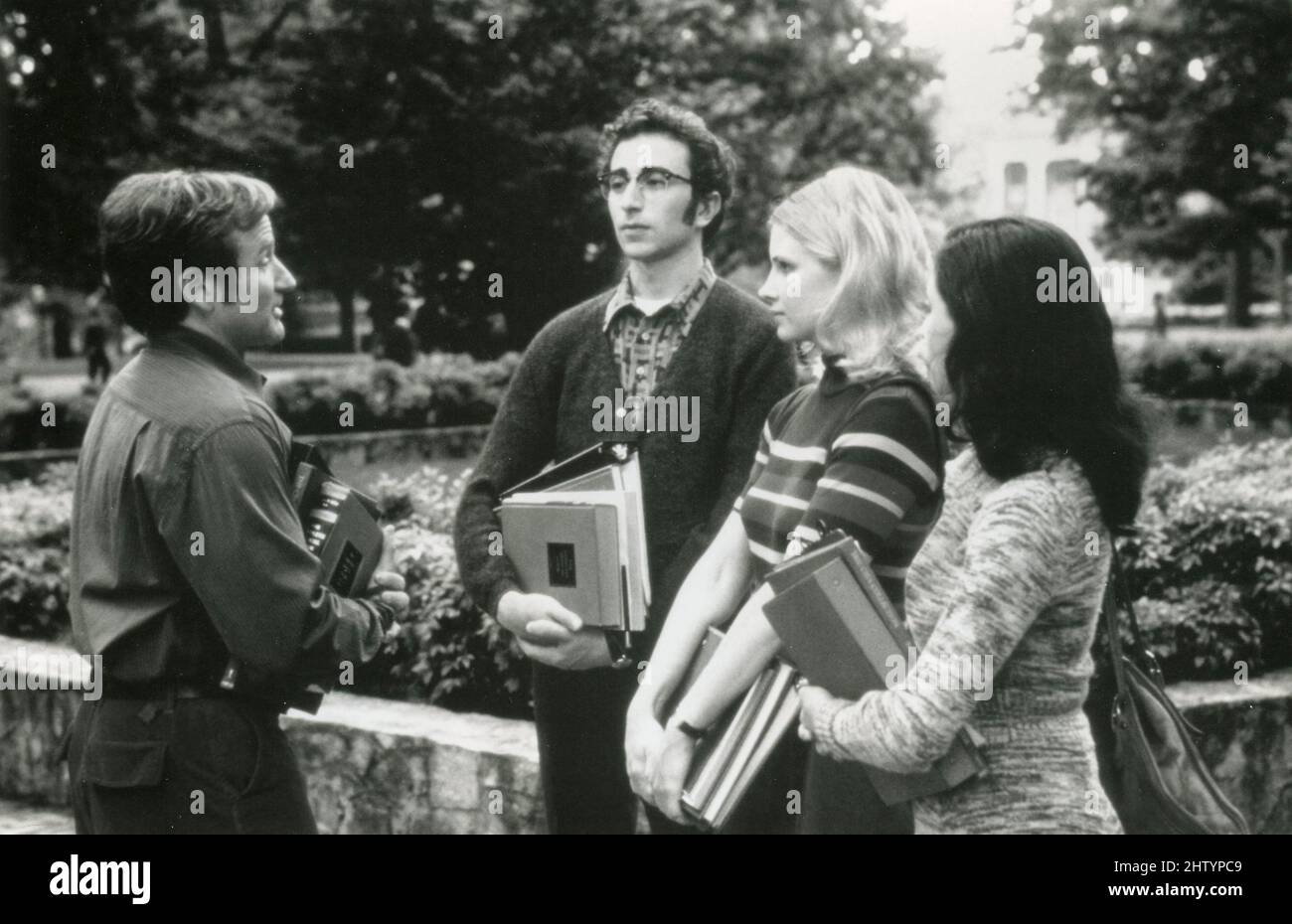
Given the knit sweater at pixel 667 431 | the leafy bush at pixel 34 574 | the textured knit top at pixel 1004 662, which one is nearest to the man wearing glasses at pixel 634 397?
the knit sweater at pixel 667 431

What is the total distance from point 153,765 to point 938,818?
1.32 meters

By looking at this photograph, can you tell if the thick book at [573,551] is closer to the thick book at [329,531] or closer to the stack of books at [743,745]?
the thick book at [329,531]

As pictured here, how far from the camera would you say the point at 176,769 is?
2.73 meters

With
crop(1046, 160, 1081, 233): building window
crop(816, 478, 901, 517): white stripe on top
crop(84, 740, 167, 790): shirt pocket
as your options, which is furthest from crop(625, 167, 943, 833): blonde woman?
crop(1046, 160, 1081, 233): building window

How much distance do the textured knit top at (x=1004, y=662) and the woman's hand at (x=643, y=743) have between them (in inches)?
19.1

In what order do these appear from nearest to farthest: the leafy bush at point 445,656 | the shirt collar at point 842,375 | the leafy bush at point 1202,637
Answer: the shirt collar at point 842,375 → the leafy bush at point 1202,637 → the leafy bush at point 445,656

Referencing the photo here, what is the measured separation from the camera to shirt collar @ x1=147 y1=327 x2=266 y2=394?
2.83 meters

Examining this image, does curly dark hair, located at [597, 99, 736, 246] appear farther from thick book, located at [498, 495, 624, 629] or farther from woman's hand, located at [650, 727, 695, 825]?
woman's hand, located at [650, 727, 695, 825]

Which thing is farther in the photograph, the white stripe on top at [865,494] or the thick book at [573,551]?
the thick book at [573,551]

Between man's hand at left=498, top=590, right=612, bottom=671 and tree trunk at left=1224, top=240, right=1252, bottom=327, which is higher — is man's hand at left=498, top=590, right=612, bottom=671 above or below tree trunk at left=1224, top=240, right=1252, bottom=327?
below

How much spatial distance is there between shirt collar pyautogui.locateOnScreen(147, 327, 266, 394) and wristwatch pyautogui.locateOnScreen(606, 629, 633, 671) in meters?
0.93

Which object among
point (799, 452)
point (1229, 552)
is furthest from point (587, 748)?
point (1229, 552)

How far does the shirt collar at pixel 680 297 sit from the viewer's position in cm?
343

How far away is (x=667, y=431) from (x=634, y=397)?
0.12m
